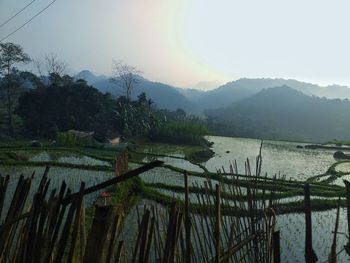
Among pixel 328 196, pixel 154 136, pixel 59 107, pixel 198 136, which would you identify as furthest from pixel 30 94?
pixel 328 196

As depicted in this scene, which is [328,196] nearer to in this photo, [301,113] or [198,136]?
[198,136]

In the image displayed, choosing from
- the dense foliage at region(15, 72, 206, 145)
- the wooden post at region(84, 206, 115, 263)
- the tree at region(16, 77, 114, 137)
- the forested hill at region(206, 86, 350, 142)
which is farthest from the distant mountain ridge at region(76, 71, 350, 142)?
the wooden post at region(84, 206, 115, 263)

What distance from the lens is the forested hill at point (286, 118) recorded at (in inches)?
2469

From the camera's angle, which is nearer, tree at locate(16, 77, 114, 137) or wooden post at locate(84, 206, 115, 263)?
wooden post at locate(84, 206, 115, 263)

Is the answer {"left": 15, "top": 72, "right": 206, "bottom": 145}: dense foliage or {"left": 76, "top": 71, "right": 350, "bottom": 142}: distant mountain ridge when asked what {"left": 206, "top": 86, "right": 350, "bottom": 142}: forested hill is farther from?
{"left": 15, "top": 72, "right": 206, "bottom": 145}: dense foliage

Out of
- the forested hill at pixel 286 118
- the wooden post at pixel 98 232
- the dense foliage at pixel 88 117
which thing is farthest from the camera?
the forested hill at pixel 286 118

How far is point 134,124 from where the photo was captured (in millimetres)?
35156

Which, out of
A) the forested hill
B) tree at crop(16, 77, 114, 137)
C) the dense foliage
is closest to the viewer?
tree at crop(16, 77, 114, 137)

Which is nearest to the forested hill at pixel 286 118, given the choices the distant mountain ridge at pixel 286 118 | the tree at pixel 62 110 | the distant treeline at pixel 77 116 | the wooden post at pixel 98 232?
the distant mountain ridge at pixel 286 118

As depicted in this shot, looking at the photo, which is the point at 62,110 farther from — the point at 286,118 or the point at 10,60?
the point at 286,118

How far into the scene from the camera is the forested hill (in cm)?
6272

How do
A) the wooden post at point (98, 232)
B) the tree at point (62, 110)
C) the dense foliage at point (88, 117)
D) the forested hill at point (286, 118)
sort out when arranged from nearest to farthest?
the wooden post at point (98, 232) → the tree at point (62, 110) → the dense foliage at point (88, 117) → the forested hill at point (286, 118)

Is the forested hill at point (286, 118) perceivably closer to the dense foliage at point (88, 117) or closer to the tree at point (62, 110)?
the dense foliage at point (88, 117)

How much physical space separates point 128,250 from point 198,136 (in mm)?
28421
